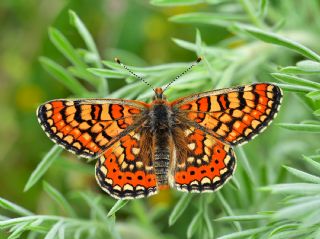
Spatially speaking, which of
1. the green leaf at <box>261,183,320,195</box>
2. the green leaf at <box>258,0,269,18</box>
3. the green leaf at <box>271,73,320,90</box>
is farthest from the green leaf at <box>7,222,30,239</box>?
the green leaf at <box>258,0,269,18</box>

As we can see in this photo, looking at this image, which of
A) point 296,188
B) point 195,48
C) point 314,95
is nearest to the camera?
point 296,188

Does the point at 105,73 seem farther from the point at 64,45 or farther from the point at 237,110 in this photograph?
the point at 237,110

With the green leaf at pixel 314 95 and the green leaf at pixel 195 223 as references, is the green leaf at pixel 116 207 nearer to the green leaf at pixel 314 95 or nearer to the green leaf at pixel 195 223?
the green leaf at pixel 195 223

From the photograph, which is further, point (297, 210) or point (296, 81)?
point (296, 81)

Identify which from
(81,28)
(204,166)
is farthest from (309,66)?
(81,28)

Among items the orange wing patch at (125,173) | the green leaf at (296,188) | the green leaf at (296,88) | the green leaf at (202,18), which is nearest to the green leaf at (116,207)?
the orange wing patch at (125,173)

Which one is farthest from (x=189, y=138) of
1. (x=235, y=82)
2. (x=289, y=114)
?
(x=289, y=114)
